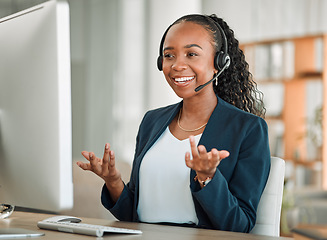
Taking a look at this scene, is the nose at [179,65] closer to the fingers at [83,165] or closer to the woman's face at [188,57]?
the woman's face at [188,57]

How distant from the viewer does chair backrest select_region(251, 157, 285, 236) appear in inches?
51.0

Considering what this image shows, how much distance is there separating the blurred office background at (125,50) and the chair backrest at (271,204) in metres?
2.69

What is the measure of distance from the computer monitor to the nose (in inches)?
20.6

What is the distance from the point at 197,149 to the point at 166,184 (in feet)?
0.55

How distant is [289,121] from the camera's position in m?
4.74

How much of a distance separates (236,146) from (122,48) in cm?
339

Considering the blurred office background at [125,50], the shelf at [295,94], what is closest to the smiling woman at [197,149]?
the blurred office background at [125,50]

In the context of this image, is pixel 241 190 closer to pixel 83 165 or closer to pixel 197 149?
pixel 197 149

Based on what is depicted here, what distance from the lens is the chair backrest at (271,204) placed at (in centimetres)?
129

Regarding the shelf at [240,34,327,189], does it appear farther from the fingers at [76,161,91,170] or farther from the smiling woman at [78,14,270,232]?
the fingers at [76,161,91,170]

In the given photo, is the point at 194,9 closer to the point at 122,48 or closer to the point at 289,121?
the point at 122,48

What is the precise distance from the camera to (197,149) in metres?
1.30

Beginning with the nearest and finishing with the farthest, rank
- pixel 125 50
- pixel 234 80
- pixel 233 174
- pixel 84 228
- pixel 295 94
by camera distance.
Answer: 1. pixel 84 228
2. pixel 233 174
3. pixel 234 80
4. pixel 125 50
5. pixel 295 94

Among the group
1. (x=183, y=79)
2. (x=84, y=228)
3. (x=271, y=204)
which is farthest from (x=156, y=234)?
(x=183, y=79)
